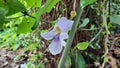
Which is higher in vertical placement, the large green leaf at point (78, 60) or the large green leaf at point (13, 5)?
the large green leaf at point (13, 5)

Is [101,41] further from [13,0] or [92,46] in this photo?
[13,0]

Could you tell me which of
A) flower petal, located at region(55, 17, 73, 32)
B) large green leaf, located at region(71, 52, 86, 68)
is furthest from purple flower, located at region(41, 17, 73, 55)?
large green leaf, located at region(71, 52, 86, 68)

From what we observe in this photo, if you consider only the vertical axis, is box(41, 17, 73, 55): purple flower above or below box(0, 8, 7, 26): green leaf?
below

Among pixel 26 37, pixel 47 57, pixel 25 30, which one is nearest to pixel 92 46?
pixel 47 57

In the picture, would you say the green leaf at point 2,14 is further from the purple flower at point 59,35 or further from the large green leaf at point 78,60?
the large green leaf at point 78,60

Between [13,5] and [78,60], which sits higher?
[13,5]

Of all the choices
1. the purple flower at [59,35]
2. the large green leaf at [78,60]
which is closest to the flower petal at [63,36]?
the purple flower at [59,35]

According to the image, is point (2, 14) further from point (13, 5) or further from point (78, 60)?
point (78, 60)

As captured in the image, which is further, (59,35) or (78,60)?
(78,60)

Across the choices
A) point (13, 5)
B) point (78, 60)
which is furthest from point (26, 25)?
point (78, 60)

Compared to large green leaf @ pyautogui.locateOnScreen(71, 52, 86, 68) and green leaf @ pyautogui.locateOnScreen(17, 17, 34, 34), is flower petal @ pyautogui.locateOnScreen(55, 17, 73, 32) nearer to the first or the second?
green leaf @ pyautogui.locateOnScreen(17, 17, 34, 34)

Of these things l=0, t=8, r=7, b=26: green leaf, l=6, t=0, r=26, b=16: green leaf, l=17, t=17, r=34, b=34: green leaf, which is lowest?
l=17, t=17, r=34, b=34: green leaf
